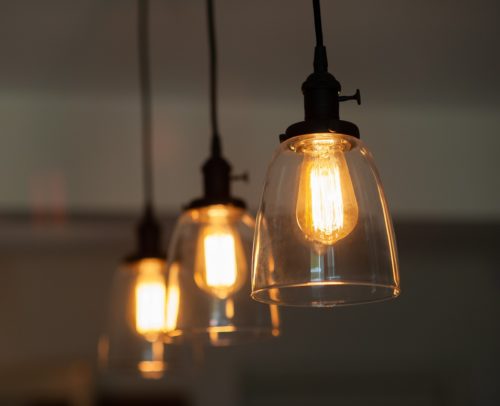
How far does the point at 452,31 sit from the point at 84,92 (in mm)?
881

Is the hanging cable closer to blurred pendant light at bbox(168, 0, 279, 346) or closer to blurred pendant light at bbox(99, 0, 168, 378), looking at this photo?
blurred pendant light at bbox(99, 0, 168, 378)

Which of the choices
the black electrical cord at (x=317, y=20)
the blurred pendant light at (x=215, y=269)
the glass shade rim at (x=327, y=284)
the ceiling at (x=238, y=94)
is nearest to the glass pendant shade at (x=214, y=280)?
the blurred pendant light at (x=215, y=269)

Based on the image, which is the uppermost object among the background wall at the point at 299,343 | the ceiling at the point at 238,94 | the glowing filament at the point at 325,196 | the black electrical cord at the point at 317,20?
the ceiling at the point at 238,94

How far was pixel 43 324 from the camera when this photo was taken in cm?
359

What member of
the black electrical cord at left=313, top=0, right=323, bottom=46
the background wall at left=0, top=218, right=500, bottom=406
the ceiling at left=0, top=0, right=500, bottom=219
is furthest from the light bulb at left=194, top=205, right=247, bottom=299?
the background wall at left=0, top=218, right=500, bottom=406

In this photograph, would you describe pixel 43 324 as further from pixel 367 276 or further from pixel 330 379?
pixel 367 276

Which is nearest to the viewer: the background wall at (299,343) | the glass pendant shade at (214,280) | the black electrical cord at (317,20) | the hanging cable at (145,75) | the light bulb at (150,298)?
the black electrical cord at (317,20)

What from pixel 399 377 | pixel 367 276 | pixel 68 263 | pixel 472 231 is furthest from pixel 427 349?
pixel 367 276

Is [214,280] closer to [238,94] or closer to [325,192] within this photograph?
[325,192]

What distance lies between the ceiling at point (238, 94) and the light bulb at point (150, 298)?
0.49m

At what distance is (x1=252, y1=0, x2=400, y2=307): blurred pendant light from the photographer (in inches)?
31.6

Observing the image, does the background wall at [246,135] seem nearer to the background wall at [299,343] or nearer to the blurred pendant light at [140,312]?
the background wall at [299,343]

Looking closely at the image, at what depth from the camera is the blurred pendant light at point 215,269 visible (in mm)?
1105

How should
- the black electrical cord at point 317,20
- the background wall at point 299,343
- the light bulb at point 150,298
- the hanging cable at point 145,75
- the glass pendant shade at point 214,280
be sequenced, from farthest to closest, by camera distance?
1. the background wall at point 299,343
2. the hanging cable at point 145,75
3. the light bulb at point 150,298
4. the glass pendant shade at point 214,280
5. the black electrical cord at point 317,20
